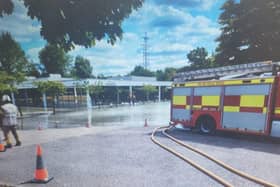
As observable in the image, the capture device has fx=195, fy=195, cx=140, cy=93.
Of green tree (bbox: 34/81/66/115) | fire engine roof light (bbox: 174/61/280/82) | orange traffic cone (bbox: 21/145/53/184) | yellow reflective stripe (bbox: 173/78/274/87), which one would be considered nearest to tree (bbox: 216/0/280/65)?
fire engine roof light (bbox: 174/61/280/82)

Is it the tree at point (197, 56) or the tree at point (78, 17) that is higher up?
the tree at point (197, 56)

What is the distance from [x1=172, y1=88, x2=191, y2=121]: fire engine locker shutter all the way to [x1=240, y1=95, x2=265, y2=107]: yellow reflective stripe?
2.59 meters

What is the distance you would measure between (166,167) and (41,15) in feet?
14.2

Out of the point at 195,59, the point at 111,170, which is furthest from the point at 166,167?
the point at 195,59

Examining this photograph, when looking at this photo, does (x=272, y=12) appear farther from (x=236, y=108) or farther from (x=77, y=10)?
(x=77, y=10)

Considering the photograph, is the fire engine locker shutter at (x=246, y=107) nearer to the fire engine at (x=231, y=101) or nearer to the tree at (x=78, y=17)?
the fire engine at (x=231, y=101)

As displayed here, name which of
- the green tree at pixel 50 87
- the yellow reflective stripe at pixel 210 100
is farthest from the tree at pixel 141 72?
the yellow reflective stripe at pixel 210 100

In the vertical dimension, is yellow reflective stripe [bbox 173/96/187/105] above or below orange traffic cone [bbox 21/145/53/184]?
above

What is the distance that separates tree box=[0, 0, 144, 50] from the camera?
296 centimetres

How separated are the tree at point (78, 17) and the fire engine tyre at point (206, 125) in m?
7.04

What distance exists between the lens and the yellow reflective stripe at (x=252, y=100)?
7.33m

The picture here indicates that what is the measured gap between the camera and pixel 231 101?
8172 mm

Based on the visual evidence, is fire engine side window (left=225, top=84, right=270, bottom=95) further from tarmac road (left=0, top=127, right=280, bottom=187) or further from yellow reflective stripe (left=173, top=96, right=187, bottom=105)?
yellow reflective stripe (left=173, top=96, right=187, bottom=105)

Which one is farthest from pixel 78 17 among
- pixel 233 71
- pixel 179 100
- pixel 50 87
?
pixel 50 87
